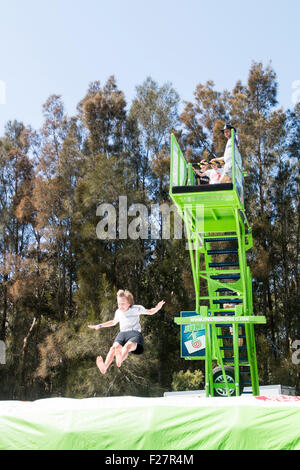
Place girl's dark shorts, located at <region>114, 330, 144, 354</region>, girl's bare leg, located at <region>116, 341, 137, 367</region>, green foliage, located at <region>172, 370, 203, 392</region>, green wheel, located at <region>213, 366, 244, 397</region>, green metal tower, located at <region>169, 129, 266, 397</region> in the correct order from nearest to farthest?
girl's bare leg, located at <region>116, 341, 137, 367</region> → girl's dark shorts, located at <region>114, 330, 144, 354</region> → green metal tower, located at <region>169, 129, 266, 397</region> → green wheel, located at <region>213, 366, 244, 397</region> → green foliage, located at <region>172, 370, 203, 392</region>

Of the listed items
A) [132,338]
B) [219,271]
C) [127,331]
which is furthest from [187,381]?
[132,338]

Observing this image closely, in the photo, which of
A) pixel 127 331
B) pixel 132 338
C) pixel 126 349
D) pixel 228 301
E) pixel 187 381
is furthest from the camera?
pixel 187 381

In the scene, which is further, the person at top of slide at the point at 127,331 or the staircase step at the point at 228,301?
the staircase step at the point at 228,301

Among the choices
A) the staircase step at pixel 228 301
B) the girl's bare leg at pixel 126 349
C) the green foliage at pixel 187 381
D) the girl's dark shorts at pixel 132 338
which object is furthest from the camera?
the green foliage at pixel 187 381

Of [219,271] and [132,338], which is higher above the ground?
[219,271]

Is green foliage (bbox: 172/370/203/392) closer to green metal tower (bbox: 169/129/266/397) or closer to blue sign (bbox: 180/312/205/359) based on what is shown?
blue sign (bbox: 180/312/205/359)

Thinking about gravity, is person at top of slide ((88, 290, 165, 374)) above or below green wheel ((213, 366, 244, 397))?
above

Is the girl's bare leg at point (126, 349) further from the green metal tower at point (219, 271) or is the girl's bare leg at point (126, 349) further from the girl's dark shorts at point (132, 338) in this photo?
the green metal tower at point (219, 271)

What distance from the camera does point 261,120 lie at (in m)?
27.1

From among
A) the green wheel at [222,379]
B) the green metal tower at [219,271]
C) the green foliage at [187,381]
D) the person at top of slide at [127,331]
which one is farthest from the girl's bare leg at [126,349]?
the green foliage at [187,381]

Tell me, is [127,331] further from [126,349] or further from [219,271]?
[219,271]

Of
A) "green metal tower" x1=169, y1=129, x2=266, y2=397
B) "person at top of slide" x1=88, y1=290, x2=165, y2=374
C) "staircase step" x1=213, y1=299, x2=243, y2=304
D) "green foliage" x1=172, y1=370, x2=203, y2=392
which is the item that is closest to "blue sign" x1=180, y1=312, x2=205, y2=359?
"green foliage" x1=172, y1=370, x2=203, y2=392

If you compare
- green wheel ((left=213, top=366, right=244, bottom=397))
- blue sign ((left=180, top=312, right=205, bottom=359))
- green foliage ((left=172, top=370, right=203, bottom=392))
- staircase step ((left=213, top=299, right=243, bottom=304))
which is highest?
staircase step ((left=213, top=299, right=243, bottom=304))

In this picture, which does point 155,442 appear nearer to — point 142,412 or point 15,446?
point 142,412
